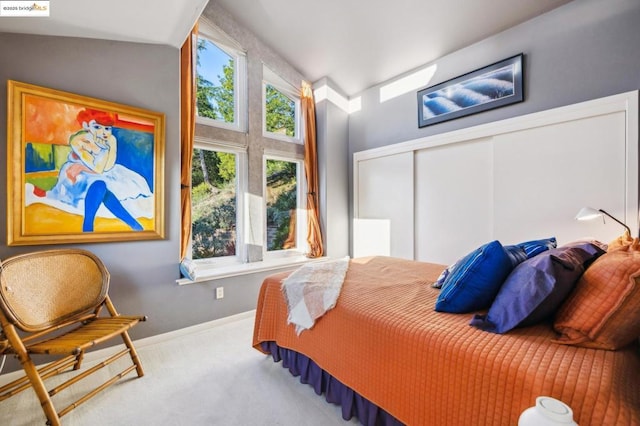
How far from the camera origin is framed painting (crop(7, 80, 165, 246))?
1916 mm

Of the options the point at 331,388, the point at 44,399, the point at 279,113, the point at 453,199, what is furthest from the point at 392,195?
the point at 44,399

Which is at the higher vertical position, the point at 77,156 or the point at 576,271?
the point at 77,156

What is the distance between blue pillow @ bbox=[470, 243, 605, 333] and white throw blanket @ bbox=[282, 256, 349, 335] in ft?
2.56

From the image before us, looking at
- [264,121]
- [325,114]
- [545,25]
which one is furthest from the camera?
[325,114]

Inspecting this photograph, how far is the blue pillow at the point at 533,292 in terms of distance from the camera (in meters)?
1.11

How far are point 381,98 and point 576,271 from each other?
3.15 m

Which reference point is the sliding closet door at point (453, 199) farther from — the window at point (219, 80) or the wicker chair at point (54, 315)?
the wicker chair at point (54, 315)

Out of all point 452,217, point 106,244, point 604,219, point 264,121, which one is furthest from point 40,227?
point 604,219

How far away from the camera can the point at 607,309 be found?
99cm

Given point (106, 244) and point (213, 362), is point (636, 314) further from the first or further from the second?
point (106, 244)

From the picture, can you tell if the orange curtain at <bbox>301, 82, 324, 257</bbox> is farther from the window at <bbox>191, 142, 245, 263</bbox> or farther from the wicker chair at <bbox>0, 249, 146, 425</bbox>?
the wicker chair at <bbox>0, 249, 146, 425</bbox>

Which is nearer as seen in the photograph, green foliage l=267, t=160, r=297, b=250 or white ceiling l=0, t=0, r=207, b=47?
white ceiling l=0, t=0, r=207, b=47

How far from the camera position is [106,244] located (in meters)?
2.25

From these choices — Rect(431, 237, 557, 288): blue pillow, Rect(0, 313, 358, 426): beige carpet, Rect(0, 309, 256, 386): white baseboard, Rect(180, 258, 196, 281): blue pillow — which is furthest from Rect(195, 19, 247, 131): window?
Rect(431, 237, 557, 288): blue pillow
